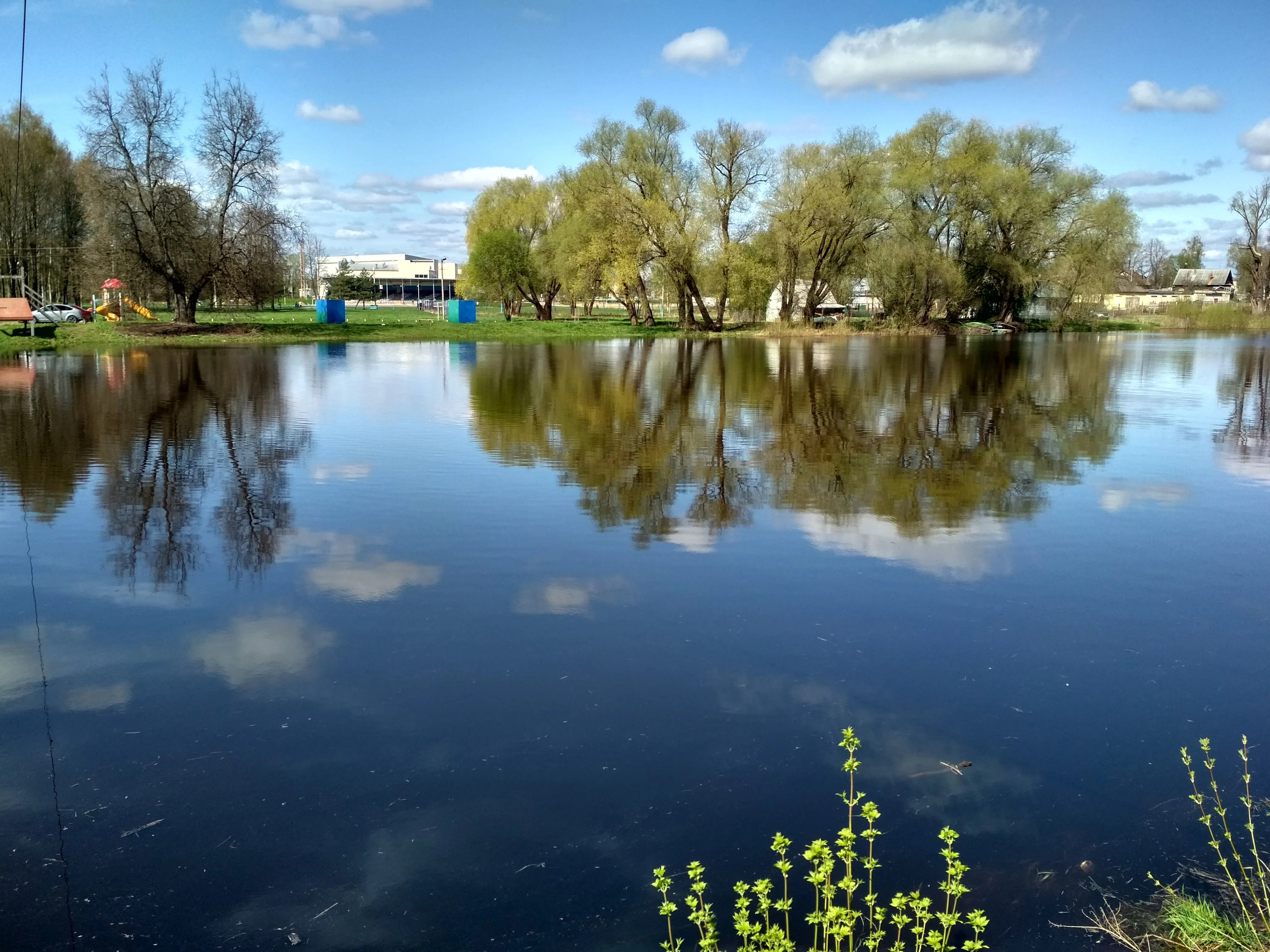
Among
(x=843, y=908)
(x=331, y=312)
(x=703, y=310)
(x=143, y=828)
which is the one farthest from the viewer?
(x=703, y=310)

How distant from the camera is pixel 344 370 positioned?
32.4 meters

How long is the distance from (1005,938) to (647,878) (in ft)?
4.99

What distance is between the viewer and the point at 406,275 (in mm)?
164125

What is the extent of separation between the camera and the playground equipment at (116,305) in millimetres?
52688

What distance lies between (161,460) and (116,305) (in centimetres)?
5318

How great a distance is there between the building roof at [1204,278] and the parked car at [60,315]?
444 feet

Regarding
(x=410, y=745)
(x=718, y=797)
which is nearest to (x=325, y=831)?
(x=410, y=745)

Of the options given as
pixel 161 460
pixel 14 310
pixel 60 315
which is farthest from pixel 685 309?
pixel 161 460

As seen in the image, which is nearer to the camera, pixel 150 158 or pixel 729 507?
pixel 729 507

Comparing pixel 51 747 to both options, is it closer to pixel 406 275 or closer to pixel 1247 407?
pixel 1247 407

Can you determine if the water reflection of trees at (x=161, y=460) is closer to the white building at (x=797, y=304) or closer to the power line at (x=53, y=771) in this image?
the power line at (x=53, y=771)

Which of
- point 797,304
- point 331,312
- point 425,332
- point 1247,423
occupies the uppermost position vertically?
point 797,304

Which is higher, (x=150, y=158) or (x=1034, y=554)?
(x=150, y=158)

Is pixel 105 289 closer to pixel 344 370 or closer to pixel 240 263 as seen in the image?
pixel 240 263
